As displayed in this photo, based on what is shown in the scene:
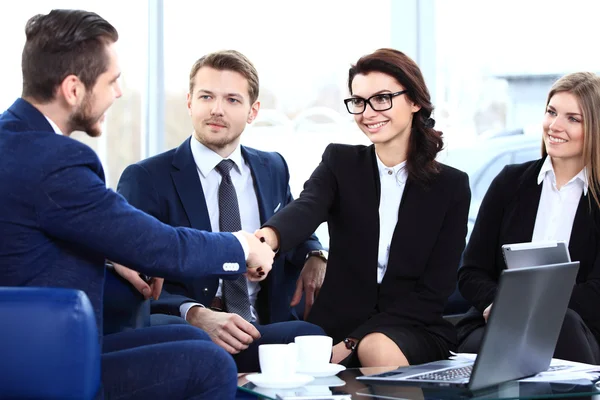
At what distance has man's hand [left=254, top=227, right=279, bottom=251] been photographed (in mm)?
2908

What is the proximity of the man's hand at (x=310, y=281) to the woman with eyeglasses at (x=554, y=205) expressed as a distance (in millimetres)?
571

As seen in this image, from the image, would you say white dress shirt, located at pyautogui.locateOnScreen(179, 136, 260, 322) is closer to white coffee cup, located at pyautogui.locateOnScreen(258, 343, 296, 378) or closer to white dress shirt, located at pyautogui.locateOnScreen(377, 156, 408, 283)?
white dress shirt, located at pyautogui.locateOnScreen(377, 156, 408, 283)

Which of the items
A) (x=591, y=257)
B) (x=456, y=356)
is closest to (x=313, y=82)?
(x=591, y=257)

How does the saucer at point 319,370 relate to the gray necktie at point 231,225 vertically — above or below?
below

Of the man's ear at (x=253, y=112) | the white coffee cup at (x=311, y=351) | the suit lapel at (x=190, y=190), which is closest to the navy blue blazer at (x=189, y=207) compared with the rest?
the suit lapel at (x=190, y=190)

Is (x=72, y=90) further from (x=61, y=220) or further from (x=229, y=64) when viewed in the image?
(x=229, y=64)

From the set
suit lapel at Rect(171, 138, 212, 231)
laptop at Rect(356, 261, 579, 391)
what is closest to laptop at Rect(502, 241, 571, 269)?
laptop at Rect(356, 261, 579, 391)

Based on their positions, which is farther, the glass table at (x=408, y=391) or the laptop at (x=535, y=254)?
the laptop at (x=535, y=254)

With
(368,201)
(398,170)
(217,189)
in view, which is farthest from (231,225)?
(398,170)

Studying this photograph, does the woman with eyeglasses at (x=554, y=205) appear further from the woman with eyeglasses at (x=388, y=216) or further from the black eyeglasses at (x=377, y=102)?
the black eyeglasses at (x=377, y=102)

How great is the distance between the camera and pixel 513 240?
3.41 m

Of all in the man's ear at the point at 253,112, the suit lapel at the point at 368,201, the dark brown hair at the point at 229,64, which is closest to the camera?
the suit lapel at the point at 368,201

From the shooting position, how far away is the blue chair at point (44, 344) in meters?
1.86

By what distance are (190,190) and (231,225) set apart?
Result: 20 cm
